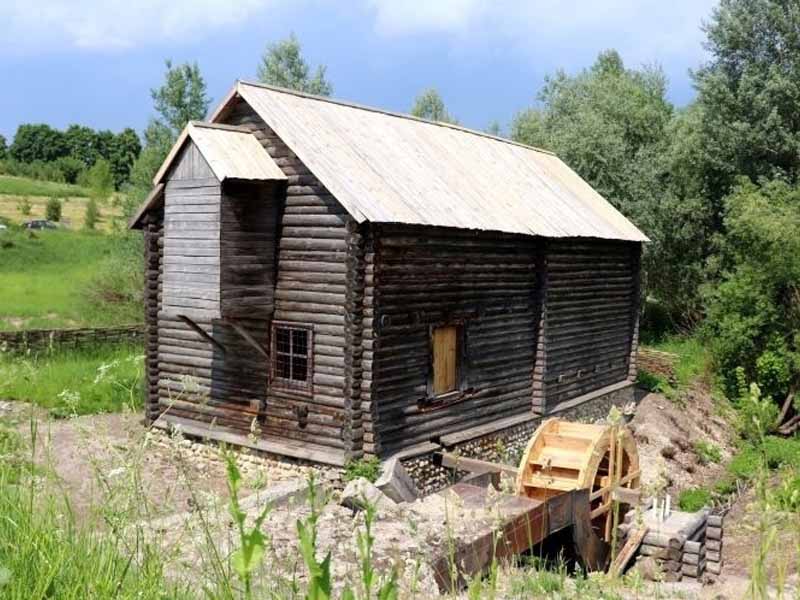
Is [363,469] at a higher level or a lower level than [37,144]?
lower

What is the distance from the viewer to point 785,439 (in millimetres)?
21547

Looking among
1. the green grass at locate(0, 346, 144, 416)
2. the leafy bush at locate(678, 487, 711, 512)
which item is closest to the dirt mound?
the leafy bush at locate(678, 487, 711, 512)

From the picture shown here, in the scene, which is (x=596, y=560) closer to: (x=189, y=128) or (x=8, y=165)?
(x=189, y=128)

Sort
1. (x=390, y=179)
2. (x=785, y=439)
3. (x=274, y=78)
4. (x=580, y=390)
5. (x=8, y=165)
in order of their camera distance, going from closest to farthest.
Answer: (x=390, y=179)
(x=580, y=390)
(x=785, y=439)
(x=274, y=78)
(x=8, y=165)

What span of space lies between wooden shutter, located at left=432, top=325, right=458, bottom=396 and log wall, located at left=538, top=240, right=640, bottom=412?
3.03 metres

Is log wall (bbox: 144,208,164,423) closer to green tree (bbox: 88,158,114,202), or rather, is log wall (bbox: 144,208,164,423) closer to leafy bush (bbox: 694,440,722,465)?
leafy bush (bbox: 694,440,722,465)

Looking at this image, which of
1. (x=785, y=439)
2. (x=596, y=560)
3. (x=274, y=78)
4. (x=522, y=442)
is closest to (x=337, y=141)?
(x=522, y=442)

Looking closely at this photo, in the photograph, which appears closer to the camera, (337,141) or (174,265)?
(174,265)

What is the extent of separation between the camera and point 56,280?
38.1 m

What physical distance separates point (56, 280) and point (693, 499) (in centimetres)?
3047

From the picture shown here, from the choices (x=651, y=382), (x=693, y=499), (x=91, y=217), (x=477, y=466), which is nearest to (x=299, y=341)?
(x=477, y=466)

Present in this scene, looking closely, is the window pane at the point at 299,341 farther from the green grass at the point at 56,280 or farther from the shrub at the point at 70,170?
the shrub at the point at 70,170

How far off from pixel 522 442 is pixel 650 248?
49.0ft

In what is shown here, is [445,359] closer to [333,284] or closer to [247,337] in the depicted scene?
[333,284]
